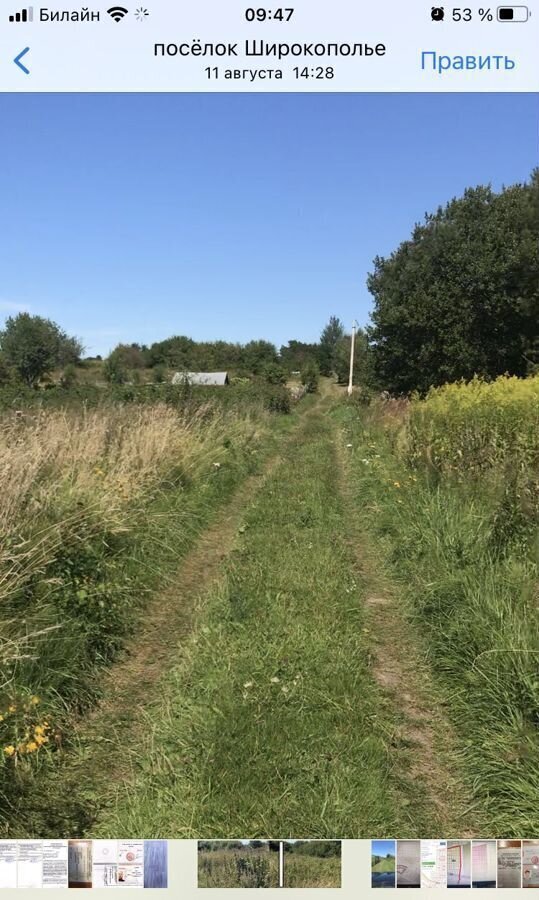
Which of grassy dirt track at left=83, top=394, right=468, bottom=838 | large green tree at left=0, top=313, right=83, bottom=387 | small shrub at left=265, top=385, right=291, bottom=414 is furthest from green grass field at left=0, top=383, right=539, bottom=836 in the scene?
small shrub at left=265, top=385, right=291, bottom=414

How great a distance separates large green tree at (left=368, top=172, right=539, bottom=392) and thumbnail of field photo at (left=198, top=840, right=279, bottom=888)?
1.77 m

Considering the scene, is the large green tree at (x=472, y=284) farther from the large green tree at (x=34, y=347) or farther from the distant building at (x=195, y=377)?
the distant building at (x=195, y=377)

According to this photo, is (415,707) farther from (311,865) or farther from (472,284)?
(472,284)

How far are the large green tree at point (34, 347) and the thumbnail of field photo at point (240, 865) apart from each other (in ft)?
6.27

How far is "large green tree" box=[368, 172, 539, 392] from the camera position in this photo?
1.91 m

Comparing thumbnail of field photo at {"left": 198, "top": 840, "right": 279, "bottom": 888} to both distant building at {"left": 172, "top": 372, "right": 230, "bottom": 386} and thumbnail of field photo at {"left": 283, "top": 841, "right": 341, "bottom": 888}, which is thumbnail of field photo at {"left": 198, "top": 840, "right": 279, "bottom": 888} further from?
distant building at {"left": 172, "top": 372, "right": 230, "bottom": 386}

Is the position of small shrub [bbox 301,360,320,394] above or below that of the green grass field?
above

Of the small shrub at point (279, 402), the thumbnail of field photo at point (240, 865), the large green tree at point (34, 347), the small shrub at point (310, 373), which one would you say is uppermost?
the small shrub at point (279, 402)
